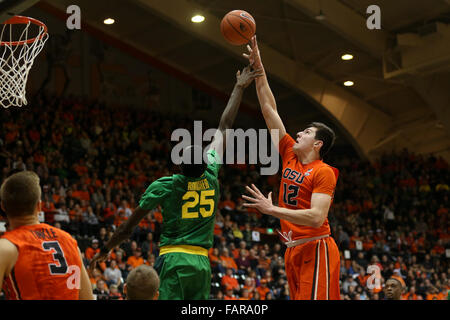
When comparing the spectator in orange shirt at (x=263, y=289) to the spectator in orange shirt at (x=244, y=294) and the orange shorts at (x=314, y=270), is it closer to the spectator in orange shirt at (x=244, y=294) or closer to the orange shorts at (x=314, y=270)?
the spectator in orange shirt at (x=244, y=294)

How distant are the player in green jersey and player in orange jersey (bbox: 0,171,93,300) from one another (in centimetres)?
129

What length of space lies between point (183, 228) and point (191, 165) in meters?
0.51

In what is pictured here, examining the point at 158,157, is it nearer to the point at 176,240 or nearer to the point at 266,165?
the point at 266,165

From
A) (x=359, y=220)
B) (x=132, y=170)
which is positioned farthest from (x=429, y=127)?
(x=132, y=170)

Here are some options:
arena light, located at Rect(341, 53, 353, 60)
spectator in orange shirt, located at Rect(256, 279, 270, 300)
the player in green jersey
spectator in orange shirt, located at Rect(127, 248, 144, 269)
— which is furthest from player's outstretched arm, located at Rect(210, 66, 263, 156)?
arena light, located at Rect(341, 53, 353, 60)

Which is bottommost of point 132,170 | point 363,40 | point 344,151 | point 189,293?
point 189,293

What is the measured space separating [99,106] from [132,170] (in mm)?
4784

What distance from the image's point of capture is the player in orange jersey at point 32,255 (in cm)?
369

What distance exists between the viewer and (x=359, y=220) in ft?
71.8

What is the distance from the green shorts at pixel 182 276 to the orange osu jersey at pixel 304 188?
0.91 m

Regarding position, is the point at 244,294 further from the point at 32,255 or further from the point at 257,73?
the point at 32,255

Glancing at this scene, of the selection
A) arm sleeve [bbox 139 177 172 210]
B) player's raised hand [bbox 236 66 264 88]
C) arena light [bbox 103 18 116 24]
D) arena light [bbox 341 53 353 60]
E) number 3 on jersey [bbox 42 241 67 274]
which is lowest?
number 3 on jersey [bbox 42 241 67 274]

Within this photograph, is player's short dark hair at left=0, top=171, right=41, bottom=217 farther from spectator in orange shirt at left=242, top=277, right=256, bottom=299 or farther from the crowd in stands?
spectator in orange shirt at left=242, top=277, right=256, bottom=299

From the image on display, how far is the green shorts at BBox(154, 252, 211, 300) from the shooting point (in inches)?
→ 205
